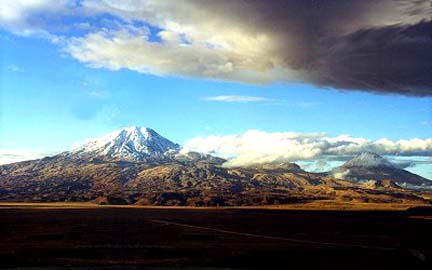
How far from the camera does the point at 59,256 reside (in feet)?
268

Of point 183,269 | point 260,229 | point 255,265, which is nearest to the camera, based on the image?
point 183,269

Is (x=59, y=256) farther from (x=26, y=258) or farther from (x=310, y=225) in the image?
(x=310, y=225)

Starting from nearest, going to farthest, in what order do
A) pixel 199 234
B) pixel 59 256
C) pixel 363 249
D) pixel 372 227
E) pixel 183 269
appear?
pixel 183 269, pixel 59 256, pixel 363 249, pixel 199 234, pixel 372 227

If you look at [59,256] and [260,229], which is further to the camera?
[260,229]

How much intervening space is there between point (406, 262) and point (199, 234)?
5253cm

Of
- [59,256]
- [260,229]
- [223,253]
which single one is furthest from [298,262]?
[260,229]

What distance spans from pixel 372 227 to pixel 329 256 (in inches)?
2798

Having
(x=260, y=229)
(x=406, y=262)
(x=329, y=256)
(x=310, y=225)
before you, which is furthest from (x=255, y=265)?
(x=310, y=225)

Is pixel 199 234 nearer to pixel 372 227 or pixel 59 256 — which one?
pixel 59 256

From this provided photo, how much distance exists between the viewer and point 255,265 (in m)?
76.6

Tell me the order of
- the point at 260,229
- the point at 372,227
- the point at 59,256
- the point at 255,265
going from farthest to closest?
the point at 372,227 < the point at 260,229 < the point at 59,256 < the point at 255,265

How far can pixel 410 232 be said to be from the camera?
137875 millimetres

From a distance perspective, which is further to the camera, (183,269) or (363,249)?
(363,249)

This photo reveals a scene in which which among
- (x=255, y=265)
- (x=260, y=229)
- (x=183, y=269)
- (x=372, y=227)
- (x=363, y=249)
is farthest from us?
(x=372, y=227)
